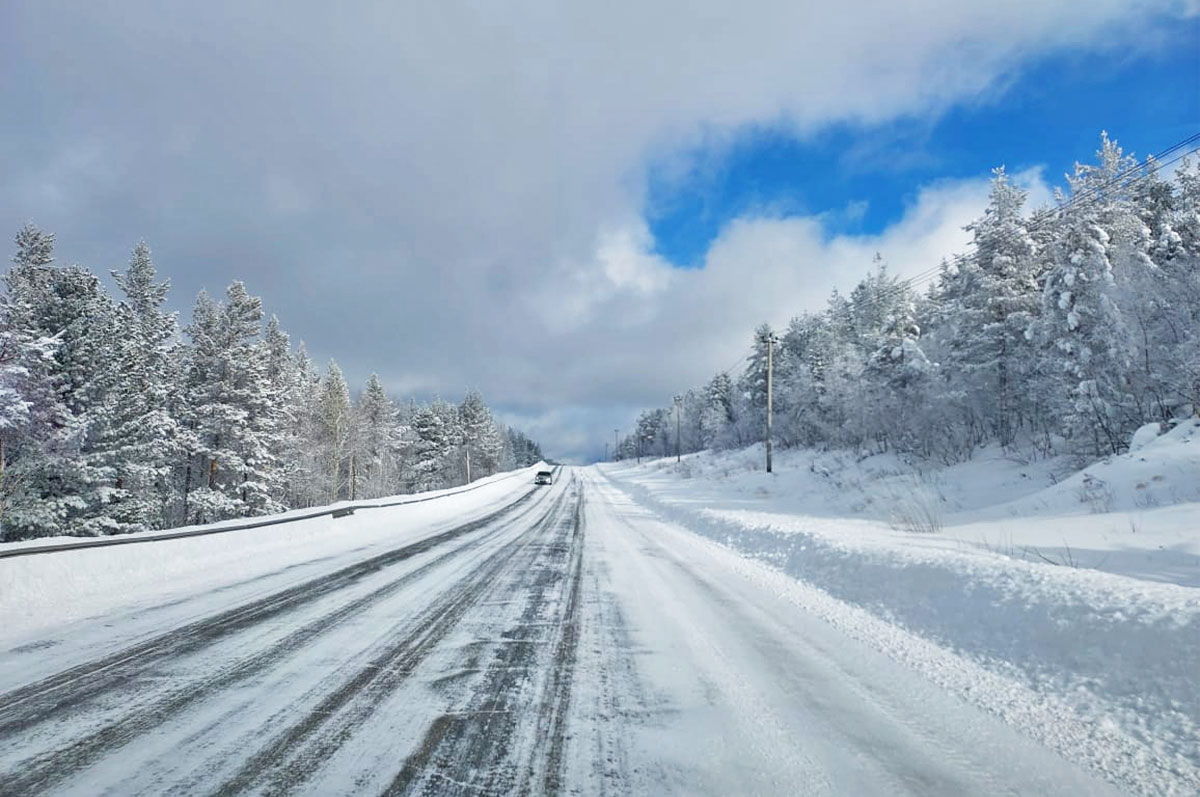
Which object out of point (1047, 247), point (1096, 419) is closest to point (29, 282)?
point (1096, 419)

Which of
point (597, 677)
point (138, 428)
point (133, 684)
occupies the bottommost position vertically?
point (597, 677)

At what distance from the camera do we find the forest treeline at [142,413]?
59.9 feet

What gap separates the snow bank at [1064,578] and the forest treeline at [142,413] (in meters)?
22.6

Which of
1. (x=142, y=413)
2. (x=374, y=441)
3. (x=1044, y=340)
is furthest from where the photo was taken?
(x=374, y=441)

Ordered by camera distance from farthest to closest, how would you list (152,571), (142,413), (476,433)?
(476,433), (142,413), (152,571)

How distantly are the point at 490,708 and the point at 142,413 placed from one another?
2833 centimetres

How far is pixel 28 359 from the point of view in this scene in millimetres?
17578

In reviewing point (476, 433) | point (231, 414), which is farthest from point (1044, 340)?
point (476, 433)

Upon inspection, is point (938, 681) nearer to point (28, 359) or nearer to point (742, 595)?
point (742, 595)

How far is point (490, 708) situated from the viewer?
10.9ft

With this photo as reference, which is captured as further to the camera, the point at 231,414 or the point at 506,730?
the point at 231,414

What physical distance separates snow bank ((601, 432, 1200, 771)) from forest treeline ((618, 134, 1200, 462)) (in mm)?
6030

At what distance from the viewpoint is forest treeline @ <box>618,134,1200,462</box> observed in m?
17.2

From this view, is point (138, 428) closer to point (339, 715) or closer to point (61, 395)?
point (61, 395)
